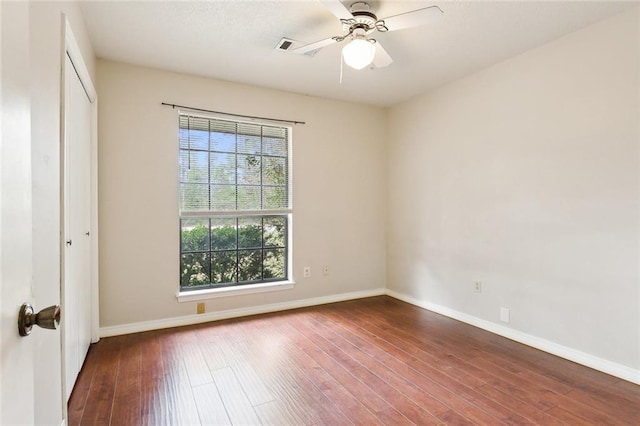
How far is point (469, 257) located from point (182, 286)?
2978 millimetres

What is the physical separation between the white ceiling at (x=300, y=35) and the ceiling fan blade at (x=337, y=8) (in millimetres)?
223

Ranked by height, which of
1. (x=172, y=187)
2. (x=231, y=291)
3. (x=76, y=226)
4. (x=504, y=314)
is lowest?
(x=504, y=314)

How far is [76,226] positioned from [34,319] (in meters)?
1.87

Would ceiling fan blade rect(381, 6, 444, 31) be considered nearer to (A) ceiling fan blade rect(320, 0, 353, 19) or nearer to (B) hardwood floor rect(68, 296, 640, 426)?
(A) ceiling fan blade rect(320, 0, 353, 19)

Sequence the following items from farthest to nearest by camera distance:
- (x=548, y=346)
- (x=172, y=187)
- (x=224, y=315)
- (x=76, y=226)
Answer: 1. (x=224, y=315)
2. (x=172, y=187)
3. (x=548, y=346)
4. (x=76, y=226)

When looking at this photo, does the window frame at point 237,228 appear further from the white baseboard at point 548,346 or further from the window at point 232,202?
the white baseboard at point 548,346

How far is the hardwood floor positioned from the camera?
6.50ft

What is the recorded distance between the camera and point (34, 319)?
2.52 ft

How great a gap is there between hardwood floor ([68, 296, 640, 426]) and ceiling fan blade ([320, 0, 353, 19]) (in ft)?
7.64

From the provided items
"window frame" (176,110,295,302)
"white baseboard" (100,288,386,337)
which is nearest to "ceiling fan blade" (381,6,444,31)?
"window frame" (176,110,295,302)

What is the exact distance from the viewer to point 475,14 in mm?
2389

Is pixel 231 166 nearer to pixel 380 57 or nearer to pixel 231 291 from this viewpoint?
pixel 231 291

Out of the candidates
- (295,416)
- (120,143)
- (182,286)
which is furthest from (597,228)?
(120,143)

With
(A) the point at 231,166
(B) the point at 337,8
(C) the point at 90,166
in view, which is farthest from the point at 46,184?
(A) the point at 231,166
